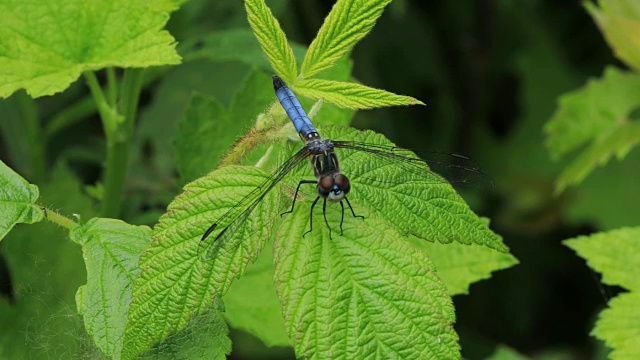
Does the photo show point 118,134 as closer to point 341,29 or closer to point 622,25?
point 341,29

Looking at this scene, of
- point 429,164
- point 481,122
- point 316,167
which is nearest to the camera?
point 316,167

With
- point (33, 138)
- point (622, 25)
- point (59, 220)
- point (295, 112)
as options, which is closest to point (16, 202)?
point (59, 220)

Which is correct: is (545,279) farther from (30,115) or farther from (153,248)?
(153,248)

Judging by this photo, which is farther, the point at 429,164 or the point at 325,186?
the point at 429,164

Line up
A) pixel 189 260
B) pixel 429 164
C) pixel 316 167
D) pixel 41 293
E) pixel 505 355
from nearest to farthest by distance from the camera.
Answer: pixel 189 260 → pixel 316 167 → pixel 429 164 → pixel 41 293 → pixel 505 355

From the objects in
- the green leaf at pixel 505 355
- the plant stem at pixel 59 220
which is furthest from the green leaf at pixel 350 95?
the green leaf at pixel 505 355

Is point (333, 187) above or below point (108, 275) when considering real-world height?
above

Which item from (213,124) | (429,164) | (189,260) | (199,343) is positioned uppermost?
(213,124)
